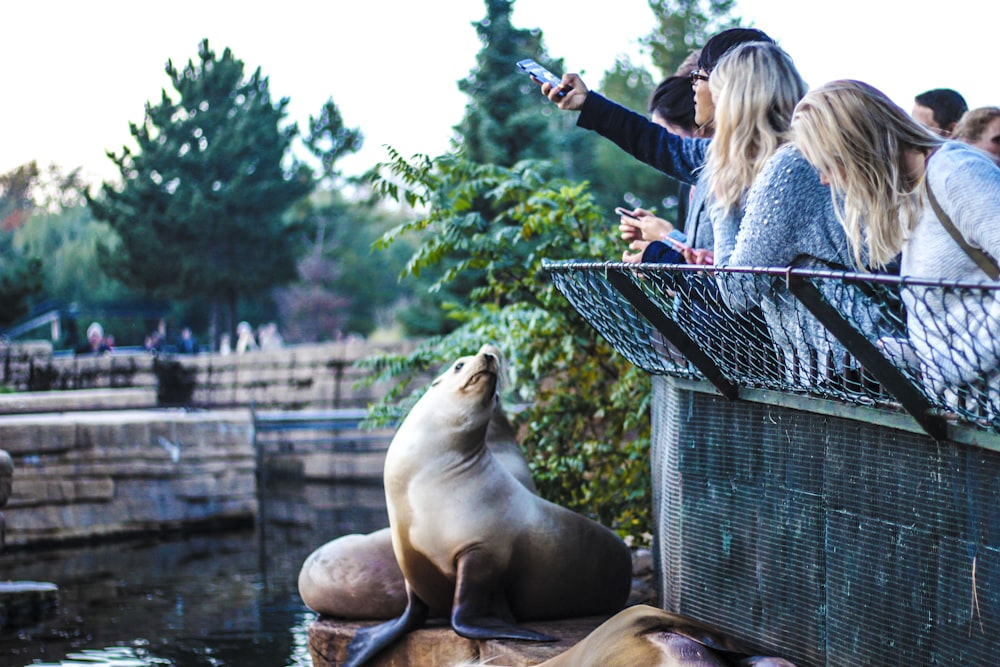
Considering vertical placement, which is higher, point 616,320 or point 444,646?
point 616,320

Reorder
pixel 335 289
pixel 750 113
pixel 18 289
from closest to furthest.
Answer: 1. pixel 750 113
2. pixel 18 289
3. pixel 335 289

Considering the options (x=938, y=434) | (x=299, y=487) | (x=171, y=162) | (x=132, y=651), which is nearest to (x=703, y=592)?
(x=938, y=434)

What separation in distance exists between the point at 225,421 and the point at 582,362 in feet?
22.0

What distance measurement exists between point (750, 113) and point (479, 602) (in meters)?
1.99

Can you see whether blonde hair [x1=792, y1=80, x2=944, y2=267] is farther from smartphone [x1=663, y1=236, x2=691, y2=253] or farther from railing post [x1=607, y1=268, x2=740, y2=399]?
smartphone [x1=663, y1=236, x2=691, y2=253]

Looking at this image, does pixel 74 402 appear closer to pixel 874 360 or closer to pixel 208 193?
pixel 874 360

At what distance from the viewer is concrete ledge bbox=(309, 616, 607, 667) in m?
3.99

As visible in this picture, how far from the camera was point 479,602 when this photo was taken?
14.1 feet

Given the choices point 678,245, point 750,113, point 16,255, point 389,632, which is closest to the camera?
point 750,113

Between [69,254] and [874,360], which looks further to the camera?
[69,254]

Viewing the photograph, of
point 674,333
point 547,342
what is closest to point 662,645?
point 674,333

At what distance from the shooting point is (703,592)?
3.95m

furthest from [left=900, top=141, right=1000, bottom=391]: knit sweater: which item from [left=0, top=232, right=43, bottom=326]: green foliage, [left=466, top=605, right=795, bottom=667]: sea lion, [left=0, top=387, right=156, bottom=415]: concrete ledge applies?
[left=0, top=232, right=43, bottom=326]: green foliage

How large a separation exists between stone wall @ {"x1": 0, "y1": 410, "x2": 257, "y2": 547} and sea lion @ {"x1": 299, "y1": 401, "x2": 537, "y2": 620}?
685 centimetres
